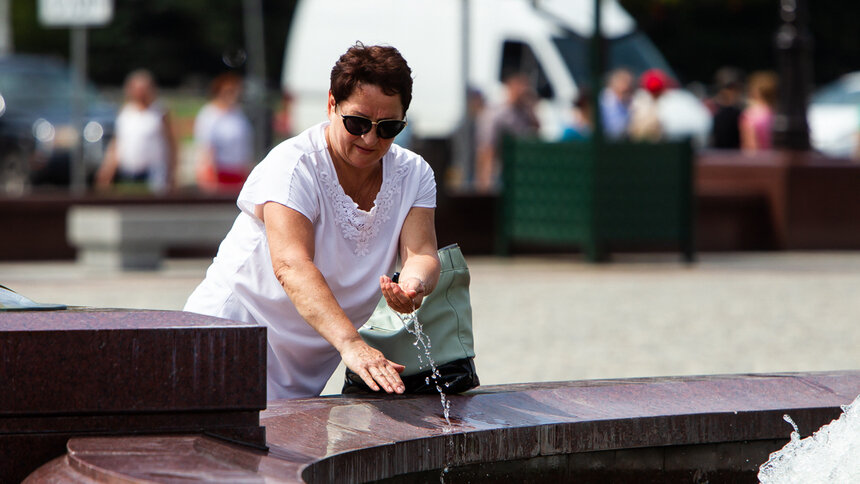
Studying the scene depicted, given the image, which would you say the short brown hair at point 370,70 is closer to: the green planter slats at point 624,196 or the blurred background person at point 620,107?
the green planter slats at point 624,196

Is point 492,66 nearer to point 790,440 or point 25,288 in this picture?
point 25,288

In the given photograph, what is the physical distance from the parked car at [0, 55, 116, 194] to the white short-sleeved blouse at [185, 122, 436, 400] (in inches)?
693

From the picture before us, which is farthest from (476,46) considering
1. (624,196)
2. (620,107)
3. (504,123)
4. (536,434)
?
(536,434)

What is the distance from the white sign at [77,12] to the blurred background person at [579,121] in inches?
184

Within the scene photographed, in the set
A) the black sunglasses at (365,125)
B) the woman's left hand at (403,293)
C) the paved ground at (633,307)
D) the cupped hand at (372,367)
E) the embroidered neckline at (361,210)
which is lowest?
the paved ground at (633,307)

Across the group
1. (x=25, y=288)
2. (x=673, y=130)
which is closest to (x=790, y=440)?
(x=25, y=288)

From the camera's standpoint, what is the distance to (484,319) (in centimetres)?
983

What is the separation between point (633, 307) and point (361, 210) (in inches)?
264

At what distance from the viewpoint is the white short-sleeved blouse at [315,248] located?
404 cm

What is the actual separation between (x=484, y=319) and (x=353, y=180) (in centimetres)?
576

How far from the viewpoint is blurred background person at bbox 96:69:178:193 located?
1587cm

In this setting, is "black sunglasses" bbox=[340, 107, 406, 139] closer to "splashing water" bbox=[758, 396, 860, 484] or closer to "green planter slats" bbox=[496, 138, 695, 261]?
"splashing water" bbox=[758, 396, 860, 484]

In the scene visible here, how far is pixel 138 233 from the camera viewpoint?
12828mm

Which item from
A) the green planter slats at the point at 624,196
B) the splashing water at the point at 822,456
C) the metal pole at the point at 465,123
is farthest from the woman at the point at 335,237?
the metal pole at the point at 465,123
